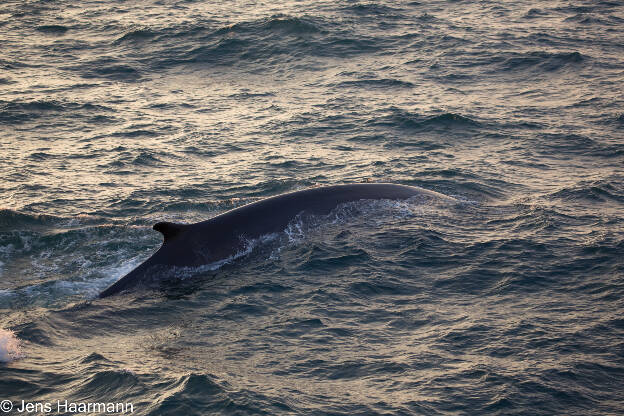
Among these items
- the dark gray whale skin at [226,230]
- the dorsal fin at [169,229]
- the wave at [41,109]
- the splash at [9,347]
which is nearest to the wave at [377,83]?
the wave at [41,109]

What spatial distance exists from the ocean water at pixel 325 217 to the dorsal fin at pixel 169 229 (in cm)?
84

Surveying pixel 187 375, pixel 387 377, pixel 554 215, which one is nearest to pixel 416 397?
pixel 387 377

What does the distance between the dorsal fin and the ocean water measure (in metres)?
0.84

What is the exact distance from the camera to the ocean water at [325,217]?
10.1 metres

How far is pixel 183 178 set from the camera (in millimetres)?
18422

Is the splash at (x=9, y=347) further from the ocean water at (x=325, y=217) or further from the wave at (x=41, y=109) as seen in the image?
the wave at (x=41, y=109)

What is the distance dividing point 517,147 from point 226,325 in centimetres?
1161

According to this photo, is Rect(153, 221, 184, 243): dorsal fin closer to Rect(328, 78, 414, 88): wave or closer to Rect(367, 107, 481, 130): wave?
Rect(367, 107, 481, 130): wave

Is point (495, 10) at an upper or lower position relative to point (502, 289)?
upper

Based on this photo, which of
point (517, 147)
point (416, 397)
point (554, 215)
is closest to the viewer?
point (416, 397)

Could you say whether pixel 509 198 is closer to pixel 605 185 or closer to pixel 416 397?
pixel 605 185

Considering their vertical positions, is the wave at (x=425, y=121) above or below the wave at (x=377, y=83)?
below

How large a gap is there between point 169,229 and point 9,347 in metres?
3.08

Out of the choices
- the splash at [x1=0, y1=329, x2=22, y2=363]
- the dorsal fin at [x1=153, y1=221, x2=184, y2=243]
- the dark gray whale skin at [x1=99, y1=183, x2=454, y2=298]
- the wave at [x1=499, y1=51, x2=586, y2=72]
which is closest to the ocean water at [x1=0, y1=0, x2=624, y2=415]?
the splash at [x1=0, y1=329, x2=22, y2=363]
